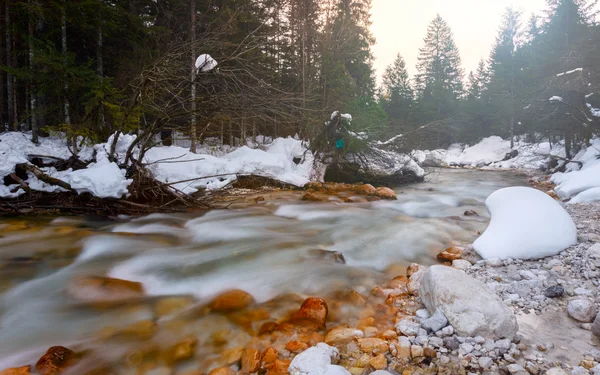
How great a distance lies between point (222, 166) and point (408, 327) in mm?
7277

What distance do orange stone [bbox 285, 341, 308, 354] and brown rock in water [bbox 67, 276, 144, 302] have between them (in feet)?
5.98

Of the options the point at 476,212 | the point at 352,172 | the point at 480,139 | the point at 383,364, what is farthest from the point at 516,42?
the point at 383,364

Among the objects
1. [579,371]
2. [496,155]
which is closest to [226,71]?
[579,371]

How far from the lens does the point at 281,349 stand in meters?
2.38

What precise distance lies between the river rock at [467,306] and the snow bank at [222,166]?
4.87m

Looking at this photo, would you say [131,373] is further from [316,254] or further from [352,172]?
[352,172]

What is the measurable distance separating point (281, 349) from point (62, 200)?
565 cm

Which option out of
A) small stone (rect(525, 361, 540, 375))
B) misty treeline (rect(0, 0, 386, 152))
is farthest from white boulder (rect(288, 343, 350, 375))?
misty treeline (rect(0, 0, 386, 152))

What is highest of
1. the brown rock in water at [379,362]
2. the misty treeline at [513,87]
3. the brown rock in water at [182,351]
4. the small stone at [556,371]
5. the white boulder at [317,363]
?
the misty treeline at [513,87]

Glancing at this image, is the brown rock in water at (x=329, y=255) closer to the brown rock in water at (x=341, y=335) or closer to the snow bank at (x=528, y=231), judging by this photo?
the brown rock in water at (x=341, y=335)

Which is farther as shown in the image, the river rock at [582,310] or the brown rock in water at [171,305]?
the brown rock in water at [171,305]

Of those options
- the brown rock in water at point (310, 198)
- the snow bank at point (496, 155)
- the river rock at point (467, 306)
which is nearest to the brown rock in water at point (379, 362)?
the river rock at point (467, 306)

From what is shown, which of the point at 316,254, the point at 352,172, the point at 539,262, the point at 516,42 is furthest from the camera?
the point at 516,42

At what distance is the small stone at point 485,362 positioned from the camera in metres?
1.93
